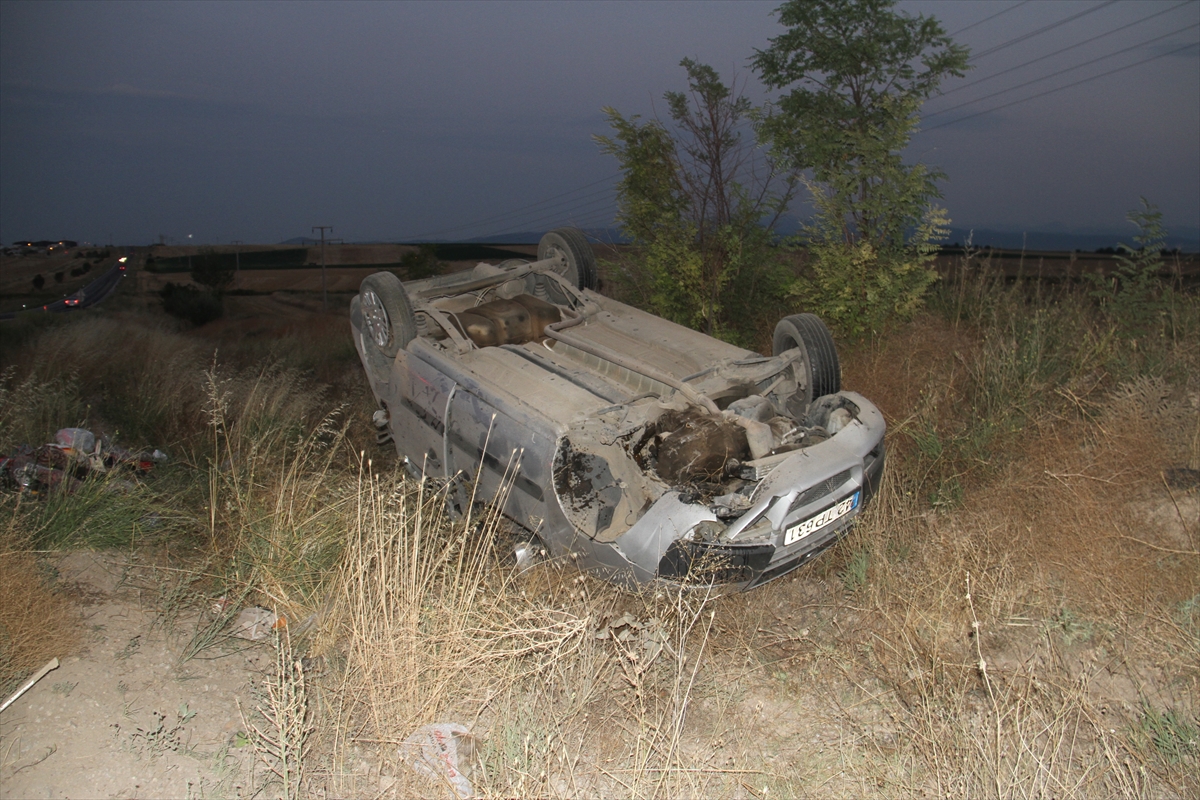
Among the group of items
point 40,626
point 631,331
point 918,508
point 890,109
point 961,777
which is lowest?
Answer: point 918,508

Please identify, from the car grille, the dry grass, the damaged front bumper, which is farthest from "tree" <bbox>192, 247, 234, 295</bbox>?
the car grille

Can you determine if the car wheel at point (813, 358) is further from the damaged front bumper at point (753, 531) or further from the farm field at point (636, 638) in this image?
the damaged front bumper at point (753, 531)

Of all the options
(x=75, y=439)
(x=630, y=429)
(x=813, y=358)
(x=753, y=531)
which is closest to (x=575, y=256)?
(x=813, y=358)

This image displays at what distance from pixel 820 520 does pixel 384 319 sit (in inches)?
131

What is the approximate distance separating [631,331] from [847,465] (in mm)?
2185

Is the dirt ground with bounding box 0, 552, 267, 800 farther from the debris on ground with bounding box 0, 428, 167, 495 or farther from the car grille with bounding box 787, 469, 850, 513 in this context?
the car grille with bounding box 787, 469, 850, 513

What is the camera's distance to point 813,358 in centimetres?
503

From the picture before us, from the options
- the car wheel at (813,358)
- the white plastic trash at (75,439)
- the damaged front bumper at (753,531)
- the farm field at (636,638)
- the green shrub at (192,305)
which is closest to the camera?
the farm field at (636,638)

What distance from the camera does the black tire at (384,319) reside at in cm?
527

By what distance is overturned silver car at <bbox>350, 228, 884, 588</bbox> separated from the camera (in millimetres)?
3604

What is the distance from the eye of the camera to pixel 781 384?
5.14m

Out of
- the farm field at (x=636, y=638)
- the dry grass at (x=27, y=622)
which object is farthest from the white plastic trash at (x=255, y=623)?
the dry grass at (x=27, y=622)

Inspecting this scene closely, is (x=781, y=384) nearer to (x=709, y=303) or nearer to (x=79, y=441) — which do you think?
(x=709, y=303)

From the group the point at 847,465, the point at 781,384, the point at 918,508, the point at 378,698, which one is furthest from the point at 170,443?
the point at 918,508
